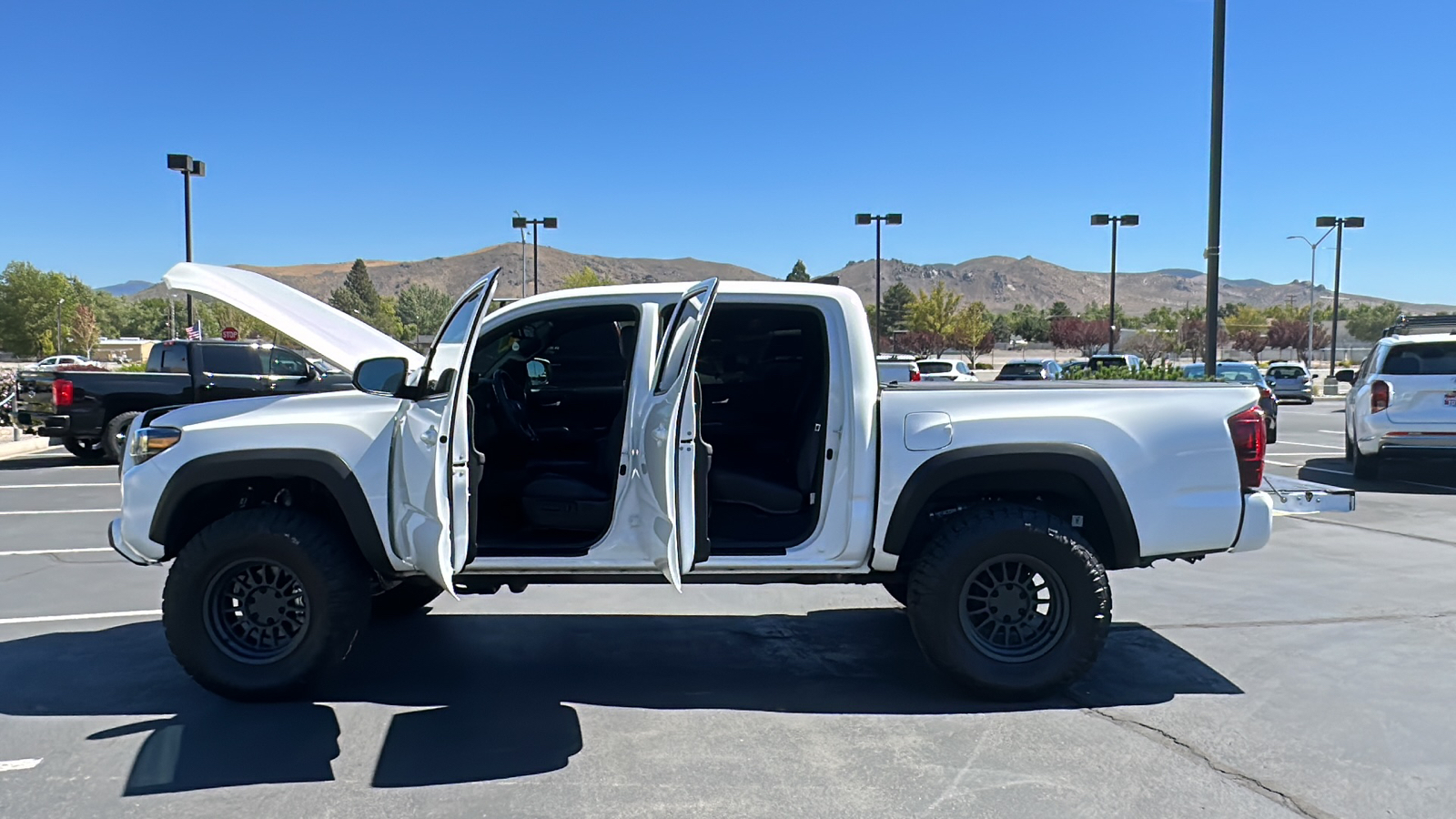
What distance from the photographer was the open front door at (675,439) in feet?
13.9

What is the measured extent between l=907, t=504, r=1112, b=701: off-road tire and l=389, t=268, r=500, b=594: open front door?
2021 mm

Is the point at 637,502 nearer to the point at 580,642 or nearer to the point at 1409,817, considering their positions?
the point at 580,642

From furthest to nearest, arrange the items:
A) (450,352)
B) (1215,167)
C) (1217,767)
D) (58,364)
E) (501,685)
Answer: (58,364)
(1215,167)
(501,685)
(450,352)
(1217,767)

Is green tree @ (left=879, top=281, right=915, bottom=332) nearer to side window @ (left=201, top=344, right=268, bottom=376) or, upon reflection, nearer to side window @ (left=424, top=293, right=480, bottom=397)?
side window @ (left=201, top=344, right=268, bottom=376)

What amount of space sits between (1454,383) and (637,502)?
10.7m

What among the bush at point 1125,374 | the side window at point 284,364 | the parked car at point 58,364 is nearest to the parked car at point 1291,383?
the bush at point 1125,374

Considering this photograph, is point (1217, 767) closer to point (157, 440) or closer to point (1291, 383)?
point (157, 440)

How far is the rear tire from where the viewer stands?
12.1 metres

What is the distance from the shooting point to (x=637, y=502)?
14.6 feet

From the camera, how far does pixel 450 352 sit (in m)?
4.43

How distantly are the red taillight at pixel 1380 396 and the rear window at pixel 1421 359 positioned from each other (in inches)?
8.2

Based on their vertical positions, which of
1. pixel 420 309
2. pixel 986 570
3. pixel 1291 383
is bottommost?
pixel 986 570

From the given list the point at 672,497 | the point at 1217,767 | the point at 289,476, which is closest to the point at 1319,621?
the point at 1217,767

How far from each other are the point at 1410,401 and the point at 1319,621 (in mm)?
6875
